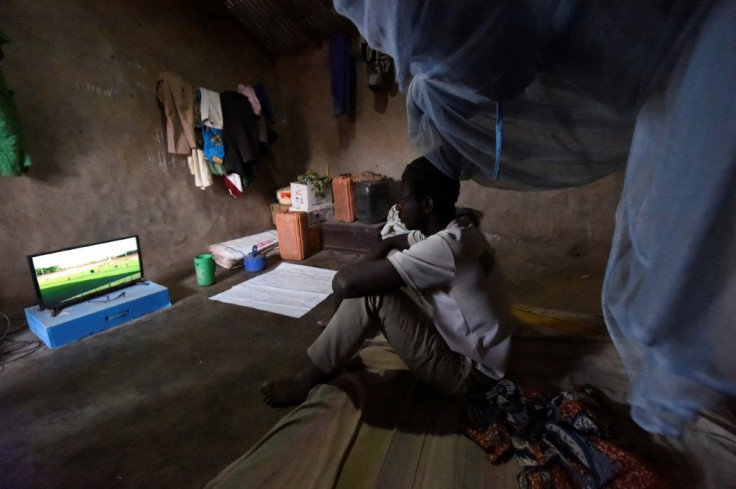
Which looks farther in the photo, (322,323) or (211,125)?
(211,125)

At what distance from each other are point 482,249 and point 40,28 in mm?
2776

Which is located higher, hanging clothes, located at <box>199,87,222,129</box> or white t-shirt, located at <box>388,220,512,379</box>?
hanging clothes, located at <box>199,87,222,129</box>

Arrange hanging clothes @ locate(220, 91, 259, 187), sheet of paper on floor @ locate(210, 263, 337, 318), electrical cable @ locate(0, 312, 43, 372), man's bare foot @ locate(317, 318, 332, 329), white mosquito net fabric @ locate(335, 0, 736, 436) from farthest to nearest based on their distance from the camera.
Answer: hanging clothes @ locate(220, 91, 259, 187) → sheet of paper on floor @ locate(210, 263, 337, 318) → man's bare foot @ locate(317, 318, 332, 329) → electrical cable @ locate(0, 312, 43, 372) → white mosquito net fabric @ locate(335, 0, 736, 436)

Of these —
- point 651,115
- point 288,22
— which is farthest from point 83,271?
point 288,22

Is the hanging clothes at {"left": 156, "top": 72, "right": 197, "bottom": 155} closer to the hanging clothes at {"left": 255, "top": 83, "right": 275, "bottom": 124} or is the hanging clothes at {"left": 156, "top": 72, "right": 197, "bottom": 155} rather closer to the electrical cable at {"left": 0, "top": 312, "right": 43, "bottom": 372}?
the hanging clothes at {"left": 255, "top": 83, "right": 275, "bottom": 124}

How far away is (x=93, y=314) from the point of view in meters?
1.88

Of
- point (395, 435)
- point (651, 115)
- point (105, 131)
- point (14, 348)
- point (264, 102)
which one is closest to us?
point (651, 115)

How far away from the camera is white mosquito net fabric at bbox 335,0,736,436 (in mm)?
412

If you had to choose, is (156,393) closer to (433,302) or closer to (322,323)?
(322,323)

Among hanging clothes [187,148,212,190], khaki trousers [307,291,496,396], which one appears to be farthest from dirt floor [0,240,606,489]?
hanging clothes [187,148,212,190]

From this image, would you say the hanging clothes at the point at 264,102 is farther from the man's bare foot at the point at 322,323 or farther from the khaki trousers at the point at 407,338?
the khaki trousers at the point at 407,338

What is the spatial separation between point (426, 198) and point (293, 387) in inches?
32.1

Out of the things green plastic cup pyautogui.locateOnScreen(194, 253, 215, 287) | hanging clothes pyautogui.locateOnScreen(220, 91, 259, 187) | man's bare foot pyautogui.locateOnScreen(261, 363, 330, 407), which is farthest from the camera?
hanging clothes pyautogui.locateOnScreen(220, 91, 259, 187)

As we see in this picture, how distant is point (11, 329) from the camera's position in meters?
1.96
